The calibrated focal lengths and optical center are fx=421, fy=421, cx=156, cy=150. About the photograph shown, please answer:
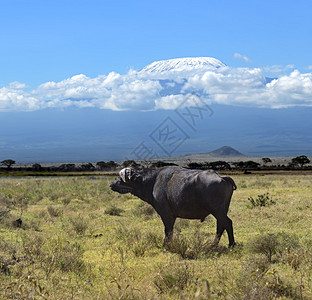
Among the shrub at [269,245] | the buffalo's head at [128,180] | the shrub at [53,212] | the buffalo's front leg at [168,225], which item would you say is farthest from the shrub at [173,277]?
the shrub at [53,212]

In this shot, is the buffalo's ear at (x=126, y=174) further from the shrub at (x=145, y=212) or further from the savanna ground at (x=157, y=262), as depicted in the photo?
the shrub at (x=145, y=212)

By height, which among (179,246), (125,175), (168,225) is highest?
(125,175)

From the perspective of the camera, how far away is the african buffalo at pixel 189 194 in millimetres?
9570

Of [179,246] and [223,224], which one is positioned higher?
[223,224]

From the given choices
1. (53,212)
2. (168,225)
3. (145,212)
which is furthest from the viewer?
(53,212)

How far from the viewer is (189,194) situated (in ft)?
32.1

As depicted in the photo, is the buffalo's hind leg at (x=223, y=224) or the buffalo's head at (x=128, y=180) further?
the buffalo's head at (x=128, y=180)

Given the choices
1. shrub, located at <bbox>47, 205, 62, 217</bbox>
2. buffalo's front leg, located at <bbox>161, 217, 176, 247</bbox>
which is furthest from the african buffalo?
shrub, located at <bbox>47, 205, 62, 217</bbox>

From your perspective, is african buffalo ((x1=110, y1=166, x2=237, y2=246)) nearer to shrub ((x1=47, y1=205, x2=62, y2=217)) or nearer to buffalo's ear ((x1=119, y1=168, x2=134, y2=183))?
buffalo's ear ((x1=119, y1=168, x2=134, y2=183))

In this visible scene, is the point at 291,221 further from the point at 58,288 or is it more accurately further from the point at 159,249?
the point at 58,288

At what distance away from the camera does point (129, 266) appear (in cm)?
854

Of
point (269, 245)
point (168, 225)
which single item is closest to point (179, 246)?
point (168, 225)

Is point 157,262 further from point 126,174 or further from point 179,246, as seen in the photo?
point 126,174

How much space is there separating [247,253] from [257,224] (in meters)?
4.90
